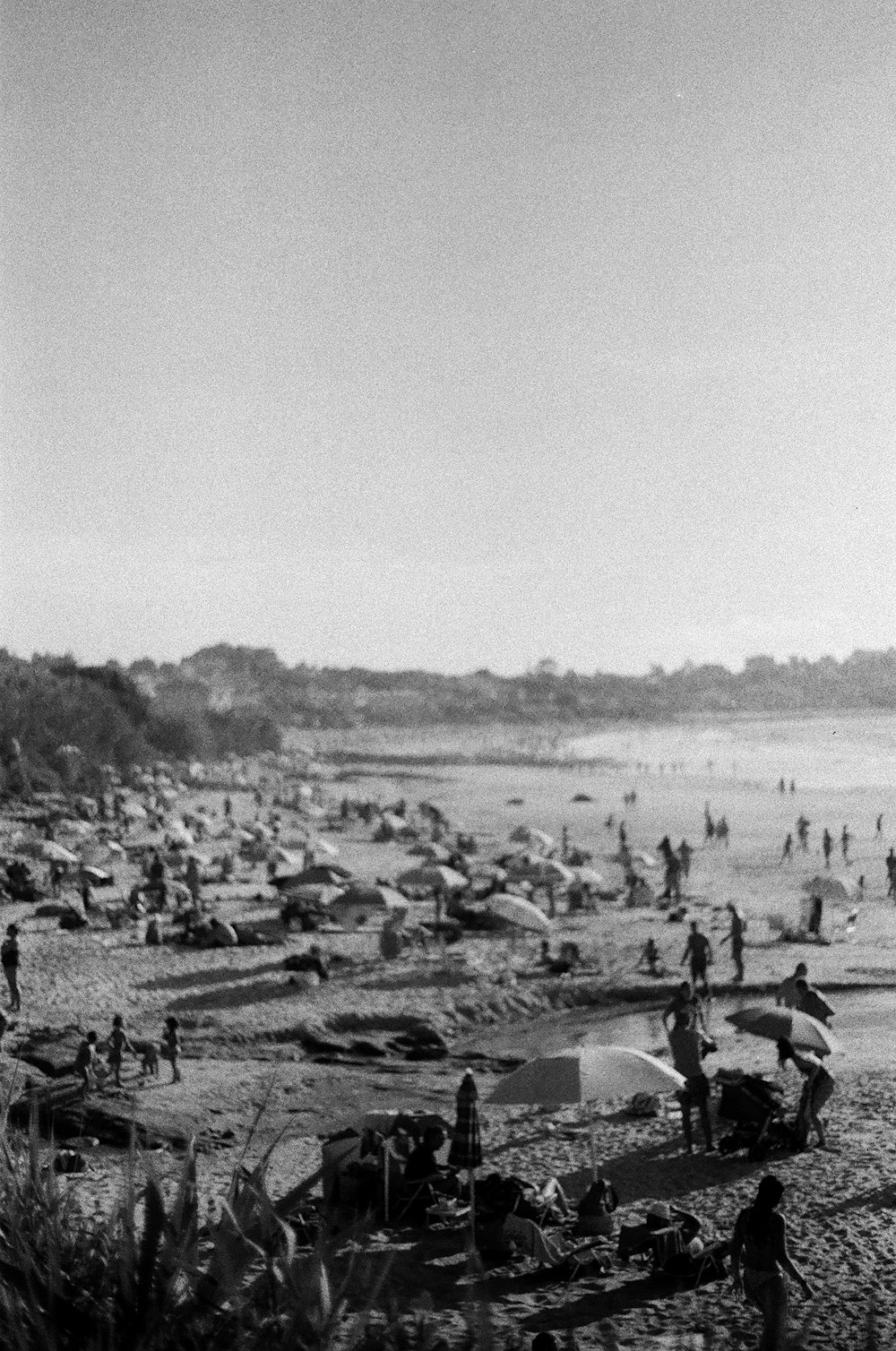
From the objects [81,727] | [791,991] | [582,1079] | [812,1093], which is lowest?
[812,1093]

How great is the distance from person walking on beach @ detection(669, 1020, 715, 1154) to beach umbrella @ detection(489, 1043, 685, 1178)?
0.73 meters

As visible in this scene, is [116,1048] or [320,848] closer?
[116,1048]

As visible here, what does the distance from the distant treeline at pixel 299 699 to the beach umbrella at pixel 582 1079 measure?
34.7 metres

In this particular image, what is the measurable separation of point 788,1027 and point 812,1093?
0.52 meters

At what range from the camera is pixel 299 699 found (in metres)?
149

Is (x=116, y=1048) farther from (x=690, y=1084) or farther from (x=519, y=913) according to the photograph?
(x=519, y=913)

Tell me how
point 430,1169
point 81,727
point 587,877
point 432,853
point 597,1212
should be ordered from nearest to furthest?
point 597,1212
point 430,1169
point 587,877
point 432,853
point 81,727

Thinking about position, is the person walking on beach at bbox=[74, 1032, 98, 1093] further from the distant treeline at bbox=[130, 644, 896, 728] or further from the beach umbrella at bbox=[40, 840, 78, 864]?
the distant treeline at bbox=[130, 644, 896, 728]

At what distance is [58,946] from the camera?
17297mm

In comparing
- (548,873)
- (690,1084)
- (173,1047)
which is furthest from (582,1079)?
(548,873)

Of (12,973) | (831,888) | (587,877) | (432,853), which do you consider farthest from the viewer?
(432,853)

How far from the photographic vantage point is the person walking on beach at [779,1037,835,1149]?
897cm

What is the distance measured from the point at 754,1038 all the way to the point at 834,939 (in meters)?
6.22

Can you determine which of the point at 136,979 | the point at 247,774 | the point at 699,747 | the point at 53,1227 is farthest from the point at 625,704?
the point at 53,1227
